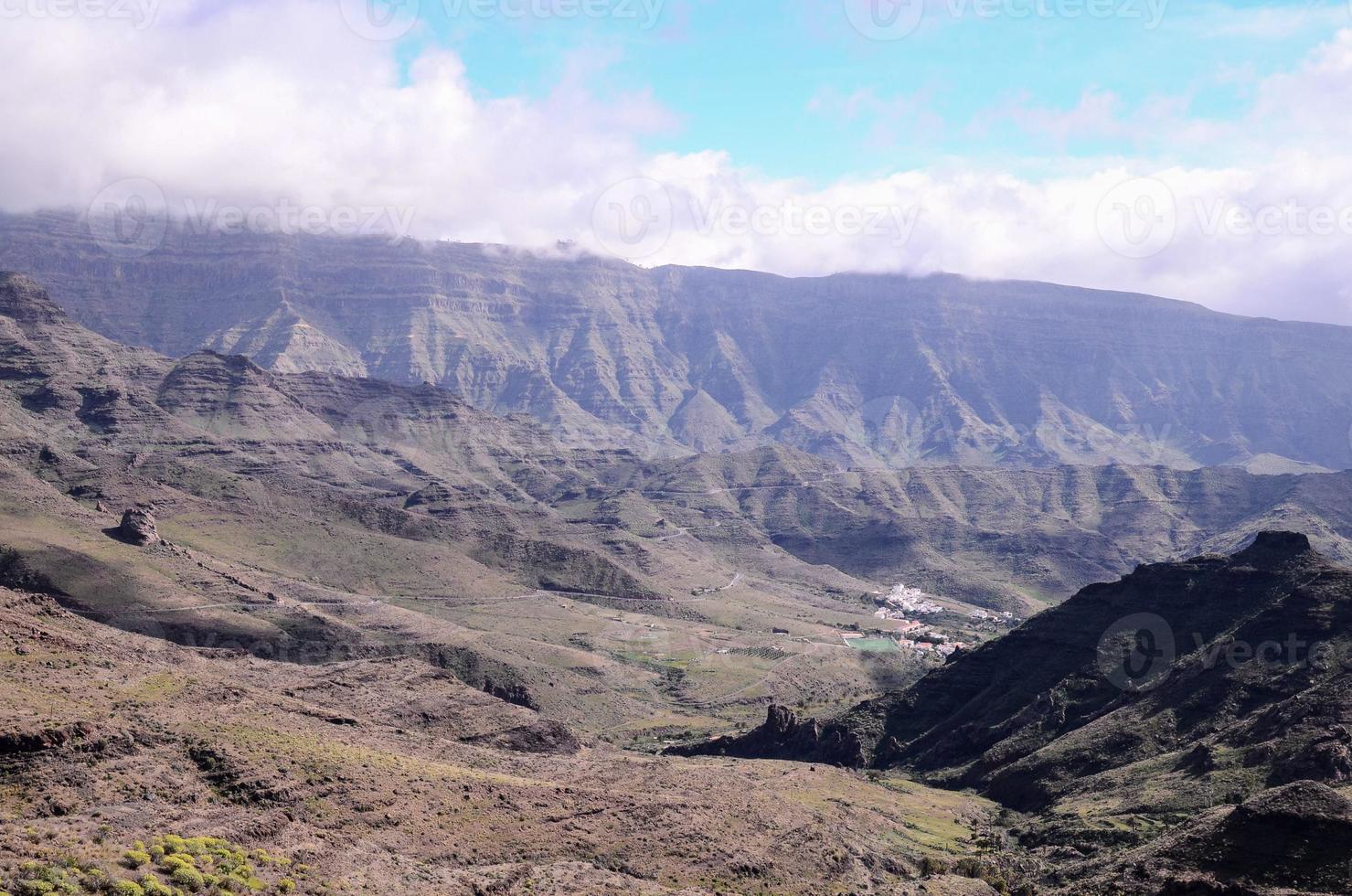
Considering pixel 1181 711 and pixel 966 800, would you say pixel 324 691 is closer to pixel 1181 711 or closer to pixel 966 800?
pixel 966 800

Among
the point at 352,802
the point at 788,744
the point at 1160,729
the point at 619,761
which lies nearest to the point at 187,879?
the point at 352,802

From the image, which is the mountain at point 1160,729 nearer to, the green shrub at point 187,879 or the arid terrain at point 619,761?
the arid terrain at point 619,761

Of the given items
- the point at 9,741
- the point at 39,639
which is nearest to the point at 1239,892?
the point at 9,741

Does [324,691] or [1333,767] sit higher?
[1333,767]

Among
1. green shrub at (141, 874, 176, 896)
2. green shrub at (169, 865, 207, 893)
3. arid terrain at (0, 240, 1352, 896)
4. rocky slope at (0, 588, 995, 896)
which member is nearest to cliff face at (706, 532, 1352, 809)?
arid terrain at (0, 240, 1352, 896)

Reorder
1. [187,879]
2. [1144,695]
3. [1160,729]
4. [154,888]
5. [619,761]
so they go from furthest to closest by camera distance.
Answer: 1. [1144,695]
2. [1160,729]
3. [619,761]
4. [187,879]
5. [154,888]

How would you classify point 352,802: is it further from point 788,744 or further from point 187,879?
point 788,744

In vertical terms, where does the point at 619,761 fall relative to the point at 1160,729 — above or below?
below
